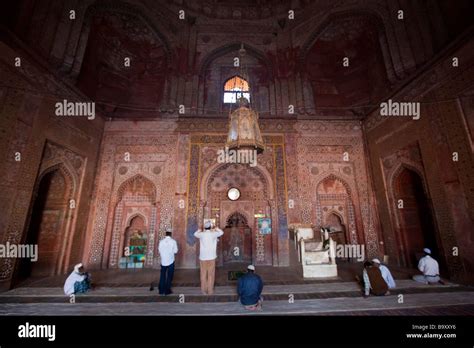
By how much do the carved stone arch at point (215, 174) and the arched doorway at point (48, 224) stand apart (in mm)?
4128

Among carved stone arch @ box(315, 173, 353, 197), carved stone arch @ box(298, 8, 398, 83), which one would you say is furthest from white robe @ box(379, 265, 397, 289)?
carved stone arch @ box(298, 8, 398, 83)

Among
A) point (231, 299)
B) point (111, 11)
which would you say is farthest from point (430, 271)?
point (111, 11)

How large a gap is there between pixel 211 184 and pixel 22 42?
6.03m

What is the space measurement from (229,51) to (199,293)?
9.19 metres

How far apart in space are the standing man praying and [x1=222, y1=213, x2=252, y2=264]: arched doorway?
360 centimetres

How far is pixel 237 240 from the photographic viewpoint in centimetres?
793

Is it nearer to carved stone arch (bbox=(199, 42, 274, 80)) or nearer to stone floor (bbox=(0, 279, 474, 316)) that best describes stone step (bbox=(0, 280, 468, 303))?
stone floor (bbox=(0, 279, 474, 316))

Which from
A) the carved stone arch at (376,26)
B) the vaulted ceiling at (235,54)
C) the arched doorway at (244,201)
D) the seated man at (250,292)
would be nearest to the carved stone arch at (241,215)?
the arched doorway at (244,201)

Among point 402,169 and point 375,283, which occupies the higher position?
point 402,169

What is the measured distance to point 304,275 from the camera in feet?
17.8

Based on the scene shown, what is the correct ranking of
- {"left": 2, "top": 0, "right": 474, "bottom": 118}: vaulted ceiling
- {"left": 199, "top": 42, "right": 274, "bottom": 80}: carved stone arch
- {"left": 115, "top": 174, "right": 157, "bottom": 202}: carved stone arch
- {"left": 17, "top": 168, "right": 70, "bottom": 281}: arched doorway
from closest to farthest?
1. {"left": 17, "top": 168, "right": 70, "bottom": 281}: arched doorway
2. {"left": 115, "top": 174, "right": 157, "bottom": 202}: carved stone arch
3. {"left": 2, "top": 0, "right": 474, "bottom": 118}: vaulted ceiling
4. {"left": 199, "top": 42, "right": 274, "bottom": 80}: carved stone arch

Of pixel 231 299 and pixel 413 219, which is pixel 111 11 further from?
pixel 413 219

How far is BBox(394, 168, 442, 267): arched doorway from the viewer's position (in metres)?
6.57

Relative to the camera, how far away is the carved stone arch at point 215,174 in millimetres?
7585
